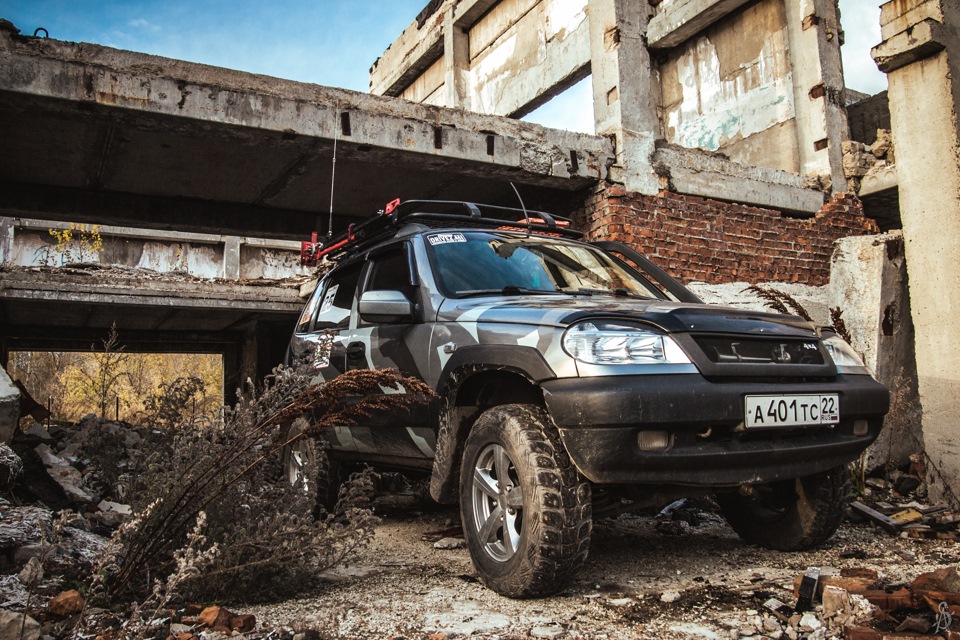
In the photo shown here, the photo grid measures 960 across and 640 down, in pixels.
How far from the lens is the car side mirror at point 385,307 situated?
370cm

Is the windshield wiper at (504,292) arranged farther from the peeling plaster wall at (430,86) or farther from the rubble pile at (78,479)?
the peeling plaster wall at (430,86)

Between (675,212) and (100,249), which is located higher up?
(100,249)

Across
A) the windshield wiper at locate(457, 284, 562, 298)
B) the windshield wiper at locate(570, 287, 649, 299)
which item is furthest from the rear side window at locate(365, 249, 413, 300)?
the windshield wiper at locate(570, 287, 649, 299)

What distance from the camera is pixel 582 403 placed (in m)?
2.73

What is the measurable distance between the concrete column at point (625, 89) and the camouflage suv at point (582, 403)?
3603 mm

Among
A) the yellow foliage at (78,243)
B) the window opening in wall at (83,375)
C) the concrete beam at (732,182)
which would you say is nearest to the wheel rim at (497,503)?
the concrete beam at (732,182)

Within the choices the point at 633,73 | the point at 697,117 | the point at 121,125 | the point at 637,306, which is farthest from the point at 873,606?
the point at 697,117

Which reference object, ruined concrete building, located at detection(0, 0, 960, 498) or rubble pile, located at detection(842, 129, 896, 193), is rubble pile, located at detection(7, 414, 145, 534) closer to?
ruined concrete building, located at detection(0, 0, 960, 498)

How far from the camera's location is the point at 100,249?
1462 centimetres

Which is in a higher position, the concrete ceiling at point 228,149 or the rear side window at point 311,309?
the concrete ceiling at point 228,149

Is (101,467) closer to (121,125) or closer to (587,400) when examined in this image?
(121,125)

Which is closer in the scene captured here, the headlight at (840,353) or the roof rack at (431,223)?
the headlight at (840,353)

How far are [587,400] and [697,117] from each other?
33.5ft

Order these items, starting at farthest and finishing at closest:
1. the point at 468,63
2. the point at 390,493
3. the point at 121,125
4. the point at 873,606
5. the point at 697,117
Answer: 1. the point at 468,63
2. the point at 697,117
3. the point at 390,493
4. the point at 121,125
5. the point at 873,606
